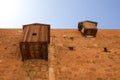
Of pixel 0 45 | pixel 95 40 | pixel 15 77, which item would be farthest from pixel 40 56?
pixel 95 40

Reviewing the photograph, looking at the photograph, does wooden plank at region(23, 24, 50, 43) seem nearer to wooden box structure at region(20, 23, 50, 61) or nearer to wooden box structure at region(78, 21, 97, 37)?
wooden box structure at region(20, 23, 50, 61)

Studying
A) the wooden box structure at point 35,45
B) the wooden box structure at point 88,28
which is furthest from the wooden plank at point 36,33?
the wooden box structure at point 88,28

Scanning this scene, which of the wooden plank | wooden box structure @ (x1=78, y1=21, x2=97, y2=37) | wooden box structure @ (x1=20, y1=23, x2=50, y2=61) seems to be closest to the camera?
wooden box structure @ (x1=20, y1=23, x2=50, y2=61)

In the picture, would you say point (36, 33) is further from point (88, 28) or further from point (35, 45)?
point (88, 28)

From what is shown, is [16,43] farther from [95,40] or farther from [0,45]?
[95,40]

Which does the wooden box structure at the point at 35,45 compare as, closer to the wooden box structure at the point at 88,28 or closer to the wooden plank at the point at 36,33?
the wooden plank at the point at 36,33

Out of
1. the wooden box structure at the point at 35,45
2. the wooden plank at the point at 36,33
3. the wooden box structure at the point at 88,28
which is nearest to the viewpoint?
the wooden box structure at the point at 35,45

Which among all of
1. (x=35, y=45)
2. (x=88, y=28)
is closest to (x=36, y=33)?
(x=35, y=45)

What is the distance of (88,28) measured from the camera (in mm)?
11188

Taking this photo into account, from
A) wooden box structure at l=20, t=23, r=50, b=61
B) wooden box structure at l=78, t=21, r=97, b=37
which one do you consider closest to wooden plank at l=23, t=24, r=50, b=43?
wooden box structure at l=20, t=23, r=50, b=61

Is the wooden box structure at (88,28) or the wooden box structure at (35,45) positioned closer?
the wooden box structure at (35,45)

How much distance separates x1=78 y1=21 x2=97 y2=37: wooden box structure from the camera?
11.1 metres

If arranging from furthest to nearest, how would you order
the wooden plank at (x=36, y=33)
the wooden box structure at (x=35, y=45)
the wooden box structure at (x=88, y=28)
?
the wooden box structure at (x=88, y=28)
the wooden plank at (x=36, y=33)
the wooden box structure at (x=35, y=45)

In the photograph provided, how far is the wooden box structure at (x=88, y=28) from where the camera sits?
1114 centimetres
